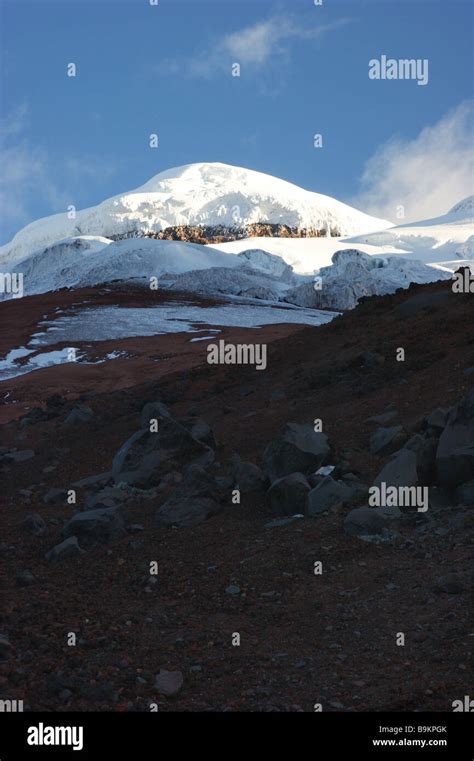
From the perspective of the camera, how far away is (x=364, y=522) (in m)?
8.76

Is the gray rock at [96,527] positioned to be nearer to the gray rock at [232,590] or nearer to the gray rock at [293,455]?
the gray rock at [293,455]

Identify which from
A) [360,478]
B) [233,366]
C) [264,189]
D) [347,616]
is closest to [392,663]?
[347,616]

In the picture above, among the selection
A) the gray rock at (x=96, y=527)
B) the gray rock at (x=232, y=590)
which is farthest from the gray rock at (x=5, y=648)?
the gray rock at (x=96, y=527)

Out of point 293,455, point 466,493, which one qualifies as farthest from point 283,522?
point 466,493

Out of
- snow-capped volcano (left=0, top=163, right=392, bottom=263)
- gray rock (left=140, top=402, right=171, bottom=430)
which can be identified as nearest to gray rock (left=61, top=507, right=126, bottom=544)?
gray rock (left=140, top=402, right=171, bottom=430)

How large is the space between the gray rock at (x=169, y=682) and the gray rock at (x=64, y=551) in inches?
123

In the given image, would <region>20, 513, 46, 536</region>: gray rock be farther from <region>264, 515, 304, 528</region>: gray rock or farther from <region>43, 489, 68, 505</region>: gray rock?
<region>264, 515, 304, 528</region>: gray rock

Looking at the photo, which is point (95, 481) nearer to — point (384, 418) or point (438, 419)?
point (384, 418)

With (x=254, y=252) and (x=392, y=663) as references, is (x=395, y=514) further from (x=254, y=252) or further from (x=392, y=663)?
(x=254, y=252)

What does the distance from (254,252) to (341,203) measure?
68940 millimetres

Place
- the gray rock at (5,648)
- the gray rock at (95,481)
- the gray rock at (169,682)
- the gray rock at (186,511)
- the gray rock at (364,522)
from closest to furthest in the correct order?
the gray rock at (169,682) → the gray rock at (5,648) → the gray rock at (364,522) → the gray rock at (186,511) → the gray rock at (95,481)

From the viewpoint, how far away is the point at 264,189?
5118 inches

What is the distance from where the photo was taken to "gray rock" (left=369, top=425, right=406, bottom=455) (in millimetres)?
10781

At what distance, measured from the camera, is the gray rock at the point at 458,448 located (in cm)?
896
